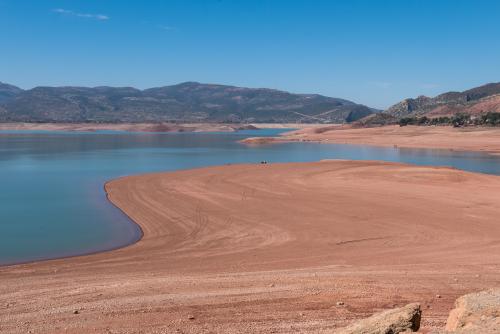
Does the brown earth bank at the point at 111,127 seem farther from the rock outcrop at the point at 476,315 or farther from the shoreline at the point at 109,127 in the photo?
the rock outcrop at the point at 476,315

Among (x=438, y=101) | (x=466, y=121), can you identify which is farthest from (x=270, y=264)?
(x=438, y=101)

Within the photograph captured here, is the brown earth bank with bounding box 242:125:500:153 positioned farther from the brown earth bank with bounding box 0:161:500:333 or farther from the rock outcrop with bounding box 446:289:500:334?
the rock outcrop with bounding box 446:289:500:334

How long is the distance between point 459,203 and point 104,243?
42.9 feet

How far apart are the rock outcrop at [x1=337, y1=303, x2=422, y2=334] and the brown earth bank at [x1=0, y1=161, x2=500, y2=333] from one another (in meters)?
0.89

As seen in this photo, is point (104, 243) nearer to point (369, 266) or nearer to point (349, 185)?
point (369, 266)

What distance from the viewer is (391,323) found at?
528cm

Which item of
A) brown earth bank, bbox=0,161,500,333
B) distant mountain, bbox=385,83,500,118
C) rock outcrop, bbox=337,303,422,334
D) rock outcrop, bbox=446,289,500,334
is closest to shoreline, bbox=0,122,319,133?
distant mountain, bbox=385,83,500,118

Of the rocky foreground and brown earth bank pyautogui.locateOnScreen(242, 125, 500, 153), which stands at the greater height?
brown earth bank pyautogui.locateOnScreen(242, 125, 500, 153)

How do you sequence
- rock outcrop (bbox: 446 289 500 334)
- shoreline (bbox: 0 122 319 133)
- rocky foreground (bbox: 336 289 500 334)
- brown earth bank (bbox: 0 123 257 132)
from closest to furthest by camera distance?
1. rock outcrop (bbox: 446 289 500 334)
2. rocky foreground (bbox: 336 289 500 334)
3. shoreline (bbox: 0 122 319 133)
4. brown earth bank (bbox: 0 123 257 132)

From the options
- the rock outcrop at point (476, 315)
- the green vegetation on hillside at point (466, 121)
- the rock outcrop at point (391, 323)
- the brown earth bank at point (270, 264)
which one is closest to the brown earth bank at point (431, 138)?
the green vegetation on hillside at point (466, 121)

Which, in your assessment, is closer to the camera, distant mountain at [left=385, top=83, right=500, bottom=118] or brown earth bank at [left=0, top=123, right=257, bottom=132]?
brown earth bank at [left=0, top=123, right=257, bottom=132]

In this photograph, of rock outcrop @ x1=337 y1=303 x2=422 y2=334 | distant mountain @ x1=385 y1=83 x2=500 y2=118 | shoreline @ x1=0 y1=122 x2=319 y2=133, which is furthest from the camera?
distant mountain @ x1=385 y1=83 x2=500 y2=118

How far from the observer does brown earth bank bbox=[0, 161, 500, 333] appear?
7.52m

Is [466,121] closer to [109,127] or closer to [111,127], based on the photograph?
[109,127]
